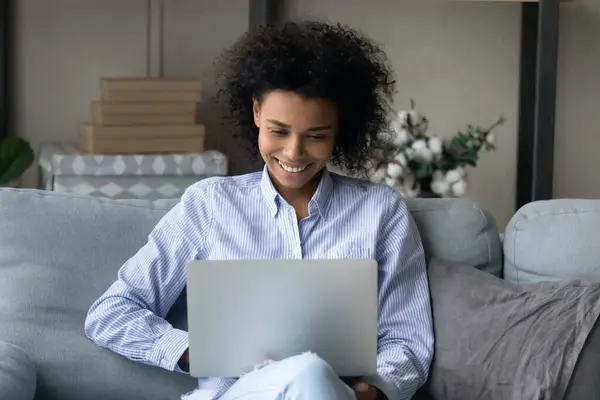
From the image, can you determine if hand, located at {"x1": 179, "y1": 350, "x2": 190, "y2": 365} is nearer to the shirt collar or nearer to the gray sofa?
the gray sofa

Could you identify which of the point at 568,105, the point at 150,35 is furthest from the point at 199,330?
the point at 568,105

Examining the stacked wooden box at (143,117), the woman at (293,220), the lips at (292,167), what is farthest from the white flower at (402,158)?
the lips at (292,167)

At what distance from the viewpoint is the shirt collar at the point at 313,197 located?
179cm

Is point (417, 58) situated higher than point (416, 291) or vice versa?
point (417, 58)

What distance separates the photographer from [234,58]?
1.88m

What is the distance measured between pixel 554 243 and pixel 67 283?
0.95 m

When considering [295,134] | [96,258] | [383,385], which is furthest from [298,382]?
[96,258]

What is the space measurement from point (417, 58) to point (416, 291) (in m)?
1.72

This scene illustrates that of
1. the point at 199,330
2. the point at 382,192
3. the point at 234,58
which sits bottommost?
the point at 199,330

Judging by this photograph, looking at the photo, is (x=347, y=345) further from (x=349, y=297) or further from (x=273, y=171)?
(x=273, y=171)

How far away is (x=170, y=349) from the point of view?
1668mm

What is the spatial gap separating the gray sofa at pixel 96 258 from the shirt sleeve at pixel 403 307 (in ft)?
0.39

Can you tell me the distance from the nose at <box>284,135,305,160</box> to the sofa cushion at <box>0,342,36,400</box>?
59 centimetres

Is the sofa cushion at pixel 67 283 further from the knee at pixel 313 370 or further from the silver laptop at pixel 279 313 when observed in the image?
the knee at pixel 313 370
